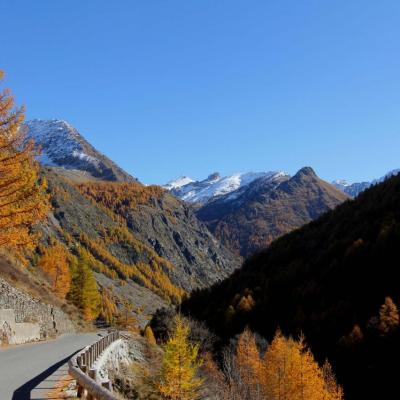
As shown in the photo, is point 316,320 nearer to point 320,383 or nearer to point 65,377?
point 320,383

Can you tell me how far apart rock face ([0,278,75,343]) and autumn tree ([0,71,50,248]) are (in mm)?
5635

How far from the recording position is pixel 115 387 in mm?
29188

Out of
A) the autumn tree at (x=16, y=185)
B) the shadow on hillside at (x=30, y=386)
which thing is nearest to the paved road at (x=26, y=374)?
the shadow on hillside at (x=30, y=386)

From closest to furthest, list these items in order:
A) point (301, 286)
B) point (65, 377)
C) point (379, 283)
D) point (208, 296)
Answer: point (65, 377), point (379, 283), point (301, 286), point (208, 296)

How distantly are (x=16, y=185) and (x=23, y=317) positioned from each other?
12487mm

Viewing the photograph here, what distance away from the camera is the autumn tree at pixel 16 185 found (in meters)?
26.8

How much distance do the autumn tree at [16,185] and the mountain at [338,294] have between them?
56422 mm

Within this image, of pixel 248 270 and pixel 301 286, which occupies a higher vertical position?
pixel 248 270

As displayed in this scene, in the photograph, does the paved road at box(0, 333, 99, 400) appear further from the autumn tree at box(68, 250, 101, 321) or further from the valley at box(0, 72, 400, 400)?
the autumn tree at box(68, 250, 101, 321)

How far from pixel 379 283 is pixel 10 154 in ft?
284

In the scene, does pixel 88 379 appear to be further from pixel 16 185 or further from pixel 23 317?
pixel 23 317

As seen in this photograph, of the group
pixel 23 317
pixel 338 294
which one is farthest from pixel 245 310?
pixel 23 317

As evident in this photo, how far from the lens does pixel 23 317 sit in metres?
35.4

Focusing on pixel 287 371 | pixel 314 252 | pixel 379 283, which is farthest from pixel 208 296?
pixel 287 371
